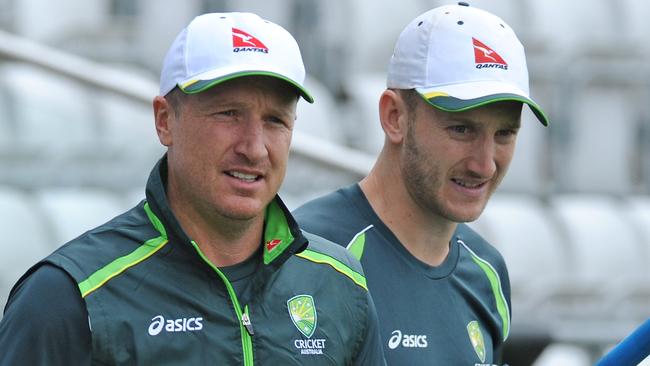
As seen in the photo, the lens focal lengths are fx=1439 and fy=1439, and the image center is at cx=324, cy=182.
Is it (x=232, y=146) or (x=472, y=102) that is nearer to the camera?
(x=232, y=146)

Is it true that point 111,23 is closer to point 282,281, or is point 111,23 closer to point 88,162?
point 88,162

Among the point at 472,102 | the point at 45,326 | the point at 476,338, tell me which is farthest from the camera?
the point at 476,338

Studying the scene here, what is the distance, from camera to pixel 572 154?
358 inches

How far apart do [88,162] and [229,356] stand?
14.8 ft

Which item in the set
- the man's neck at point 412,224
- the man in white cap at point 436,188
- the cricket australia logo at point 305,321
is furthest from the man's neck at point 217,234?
the man's neck at point 412,224

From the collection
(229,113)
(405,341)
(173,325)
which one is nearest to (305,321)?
(173,325)

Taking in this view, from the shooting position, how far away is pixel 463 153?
2537 millimetres

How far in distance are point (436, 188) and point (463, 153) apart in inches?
3.6

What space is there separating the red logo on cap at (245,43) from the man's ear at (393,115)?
2.13 feet

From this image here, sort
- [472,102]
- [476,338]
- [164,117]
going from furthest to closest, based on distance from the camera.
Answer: [476,338]
[472,102]
[164,117]

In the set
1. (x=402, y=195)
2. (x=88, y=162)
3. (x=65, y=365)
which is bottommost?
(x=88, y=162)

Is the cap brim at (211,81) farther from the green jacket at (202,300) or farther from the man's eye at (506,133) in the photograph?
the man's eye at (506,133)

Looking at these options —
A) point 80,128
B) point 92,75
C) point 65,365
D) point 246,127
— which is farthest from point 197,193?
point 80,128

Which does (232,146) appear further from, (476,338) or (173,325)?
(476,338)
